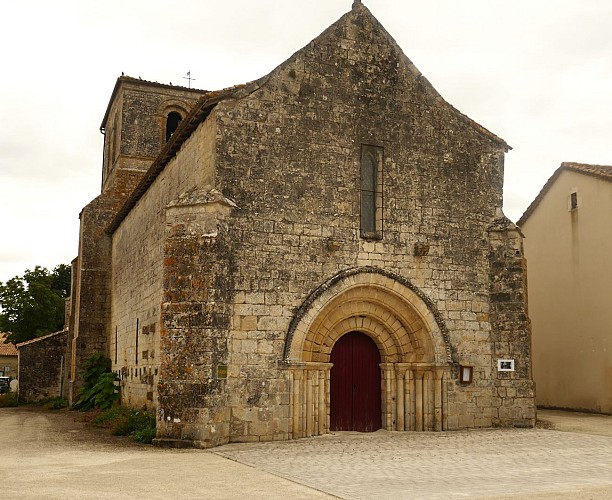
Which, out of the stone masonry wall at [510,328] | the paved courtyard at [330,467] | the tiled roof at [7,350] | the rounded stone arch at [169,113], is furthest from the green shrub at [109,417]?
the tiled roof at [7,350]

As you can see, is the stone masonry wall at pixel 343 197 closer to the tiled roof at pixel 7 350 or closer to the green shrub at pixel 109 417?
the green shrub at pixel 109 417

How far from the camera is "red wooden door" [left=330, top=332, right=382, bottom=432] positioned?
509 inches

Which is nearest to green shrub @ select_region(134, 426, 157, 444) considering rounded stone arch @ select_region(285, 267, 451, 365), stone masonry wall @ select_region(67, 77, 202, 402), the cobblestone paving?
the cobblestone paving

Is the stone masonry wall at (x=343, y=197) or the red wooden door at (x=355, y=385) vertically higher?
the stone masonry wall at (x=343, y=197)

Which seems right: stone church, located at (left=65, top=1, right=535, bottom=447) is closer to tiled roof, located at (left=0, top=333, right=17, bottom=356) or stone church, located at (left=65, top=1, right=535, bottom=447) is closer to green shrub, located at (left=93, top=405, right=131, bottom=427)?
green shrub, located at (left=93, top=405, right=131, bottom=427)

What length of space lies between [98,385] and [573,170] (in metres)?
14.3

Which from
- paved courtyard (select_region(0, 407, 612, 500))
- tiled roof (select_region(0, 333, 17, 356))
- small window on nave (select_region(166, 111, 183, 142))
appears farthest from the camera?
tiled roof (select_region(0, 333, 17, 356))

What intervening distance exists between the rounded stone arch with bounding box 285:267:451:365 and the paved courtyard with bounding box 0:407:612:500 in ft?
5.06

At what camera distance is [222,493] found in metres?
6.85

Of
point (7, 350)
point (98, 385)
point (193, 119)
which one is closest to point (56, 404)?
point (98, 385)

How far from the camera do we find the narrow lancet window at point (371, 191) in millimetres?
13078

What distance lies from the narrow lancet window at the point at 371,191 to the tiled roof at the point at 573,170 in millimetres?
7241

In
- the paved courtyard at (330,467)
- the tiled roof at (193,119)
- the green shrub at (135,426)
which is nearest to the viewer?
the paved courtyard at (330,467)

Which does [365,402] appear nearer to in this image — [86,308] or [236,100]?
[236,100]
